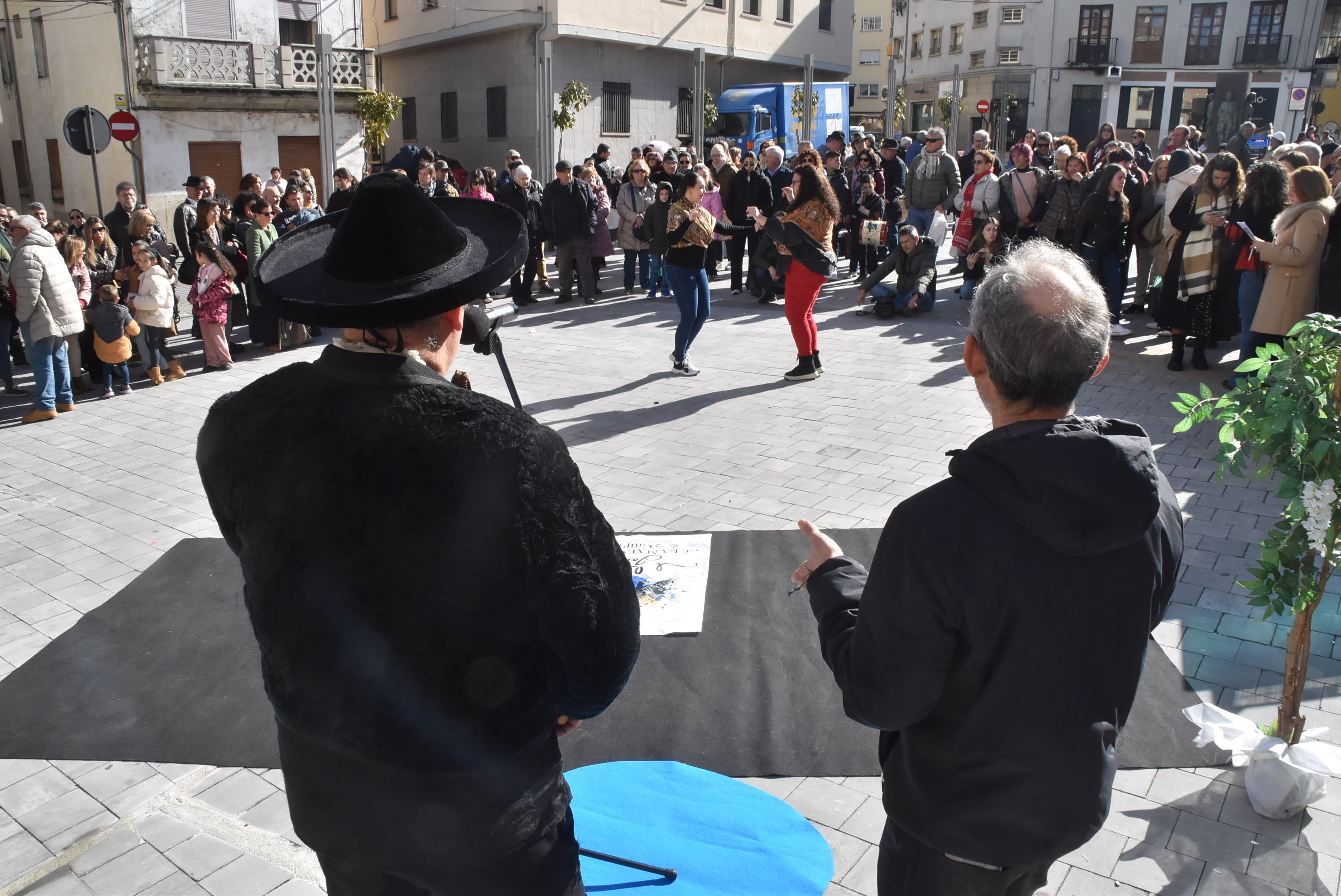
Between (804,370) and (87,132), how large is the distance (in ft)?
30.3

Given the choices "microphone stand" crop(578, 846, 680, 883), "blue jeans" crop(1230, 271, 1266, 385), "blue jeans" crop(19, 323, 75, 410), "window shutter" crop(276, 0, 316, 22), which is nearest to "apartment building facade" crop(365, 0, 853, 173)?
"window shutter" crop(276, 0, 316, 22)

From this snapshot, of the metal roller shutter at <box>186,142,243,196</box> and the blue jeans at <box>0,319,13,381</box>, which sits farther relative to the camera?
the metal roller shutter at <box>186,142,243,196</box>

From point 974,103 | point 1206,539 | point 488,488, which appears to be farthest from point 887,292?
point 974,103

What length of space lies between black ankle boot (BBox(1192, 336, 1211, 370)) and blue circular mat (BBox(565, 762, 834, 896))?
7.33 meters

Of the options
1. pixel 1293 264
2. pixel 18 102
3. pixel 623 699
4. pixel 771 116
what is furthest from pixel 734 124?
pixel 623 699

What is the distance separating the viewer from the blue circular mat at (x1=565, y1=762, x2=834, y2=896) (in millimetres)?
2904

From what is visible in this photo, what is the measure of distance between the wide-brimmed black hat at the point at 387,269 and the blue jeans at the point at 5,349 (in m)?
8.39

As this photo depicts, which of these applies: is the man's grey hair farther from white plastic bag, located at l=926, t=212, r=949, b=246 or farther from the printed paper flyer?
white plastic bag, located at l=926, t=212, r=949, b=246

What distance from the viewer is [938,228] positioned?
41.6 ft

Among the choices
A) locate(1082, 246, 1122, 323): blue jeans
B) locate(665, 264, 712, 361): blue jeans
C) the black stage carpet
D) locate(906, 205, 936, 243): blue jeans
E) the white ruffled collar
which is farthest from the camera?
locate(906, 205, 936, 243): blue jeans

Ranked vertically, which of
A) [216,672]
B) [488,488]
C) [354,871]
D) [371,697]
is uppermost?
[488,488]

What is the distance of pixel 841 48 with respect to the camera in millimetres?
36219

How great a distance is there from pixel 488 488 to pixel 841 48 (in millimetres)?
38135

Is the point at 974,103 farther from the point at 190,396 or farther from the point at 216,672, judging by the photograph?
the point at 216,672
